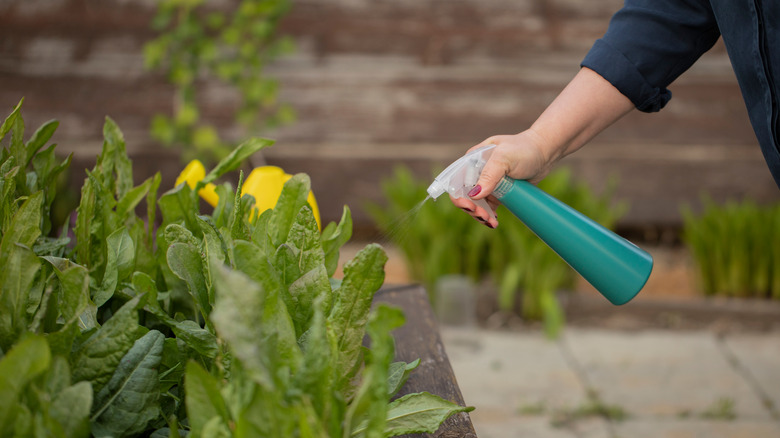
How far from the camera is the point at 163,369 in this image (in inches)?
30.3

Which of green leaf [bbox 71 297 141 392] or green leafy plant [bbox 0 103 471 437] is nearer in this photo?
green leafy plant [bbox 0 103 471 437]

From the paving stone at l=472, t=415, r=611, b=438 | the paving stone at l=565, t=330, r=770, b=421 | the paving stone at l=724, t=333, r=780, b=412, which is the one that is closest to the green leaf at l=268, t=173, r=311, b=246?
the paving stone at l=472, t=415, r=611, b=438

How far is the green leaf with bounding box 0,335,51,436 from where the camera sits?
1.75 feet

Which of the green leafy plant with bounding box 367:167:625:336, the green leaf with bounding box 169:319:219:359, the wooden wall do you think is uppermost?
the green leaf with bounding box 169:319:219:359

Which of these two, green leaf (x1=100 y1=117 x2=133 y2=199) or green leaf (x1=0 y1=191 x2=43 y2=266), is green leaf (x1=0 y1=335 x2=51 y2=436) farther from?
green leaf (x1=100 y1=117 x2=133 y2=199)

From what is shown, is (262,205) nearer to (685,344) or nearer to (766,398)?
(766,398)

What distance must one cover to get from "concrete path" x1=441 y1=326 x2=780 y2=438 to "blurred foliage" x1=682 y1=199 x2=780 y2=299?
0.24 metres

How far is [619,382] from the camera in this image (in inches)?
110

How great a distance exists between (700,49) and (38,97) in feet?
11.7

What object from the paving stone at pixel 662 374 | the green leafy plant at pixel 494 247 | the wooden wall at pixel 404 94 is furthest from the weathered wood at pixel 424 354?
the wooden wall at pixel 404 94

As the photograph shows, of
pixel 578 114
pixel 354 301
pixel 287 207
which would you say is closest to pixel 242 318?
pixel 354 301

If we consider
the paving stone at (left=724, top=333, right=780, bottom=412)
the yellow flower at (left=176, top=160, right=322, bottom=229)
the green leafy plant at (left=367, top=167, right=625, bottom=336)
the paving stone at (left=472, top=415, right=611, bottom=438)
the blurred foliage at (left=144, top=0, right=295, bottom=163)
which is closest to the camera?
the yellow flower at (left=176, top=160, right=322, bottom=229)

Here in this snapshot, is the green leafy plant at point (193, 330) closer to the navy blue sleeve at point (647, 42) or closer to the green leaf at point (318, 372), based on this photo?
the green leaf at point (318, 372)

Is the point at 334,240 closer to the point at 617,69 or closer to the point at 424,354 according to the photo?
the point at 424,354
